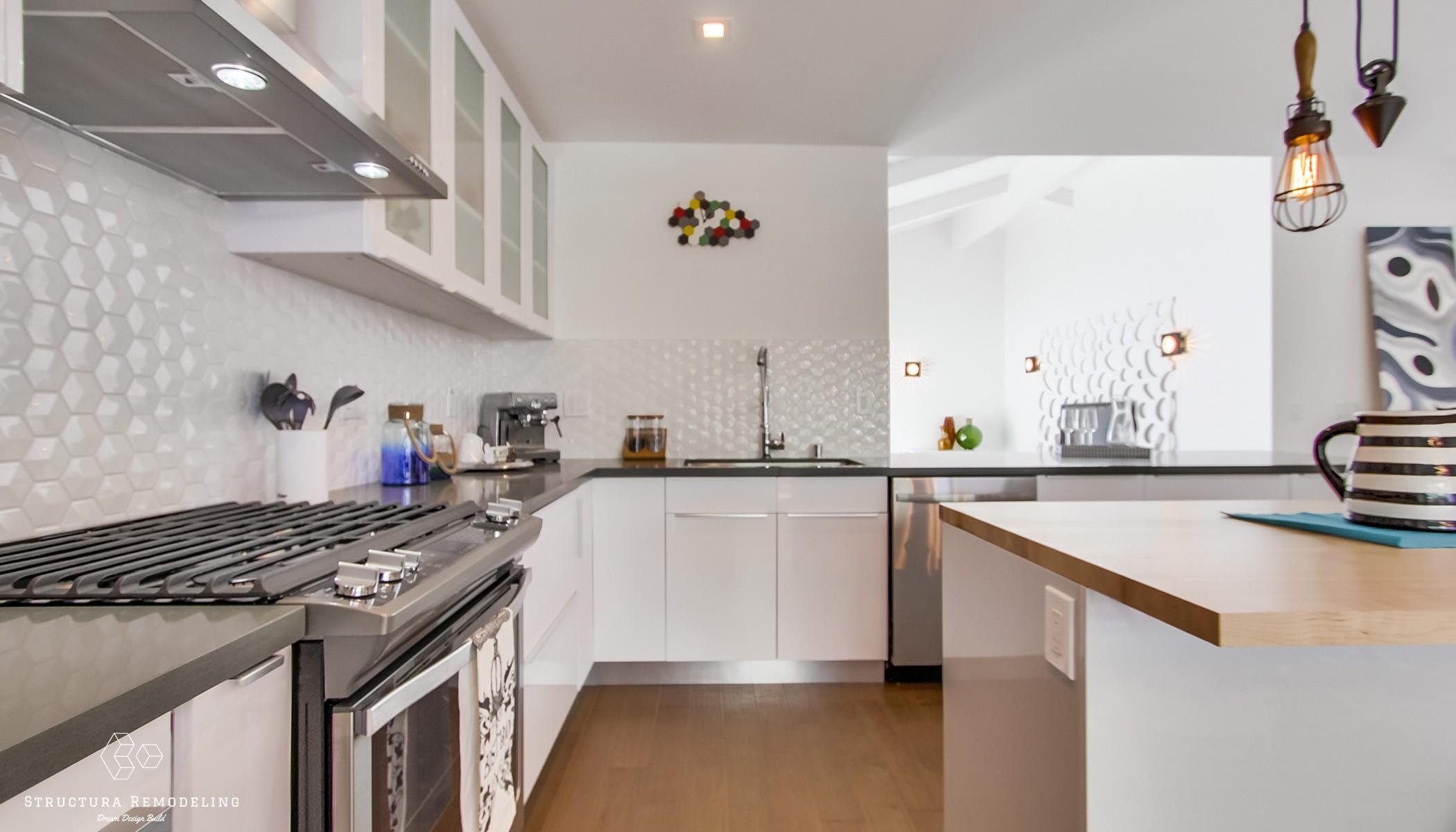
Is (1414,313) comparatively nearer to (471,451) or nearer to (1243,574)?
(1243,574)

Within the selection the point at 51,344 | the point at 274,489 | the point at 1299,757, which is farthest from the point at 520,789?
the point at 1299,757

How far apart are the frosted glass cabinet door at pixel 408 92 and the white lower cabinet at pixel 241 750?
1.11 meters

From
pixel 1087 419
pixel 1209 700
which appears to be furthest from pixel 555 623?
pixel 1087 419

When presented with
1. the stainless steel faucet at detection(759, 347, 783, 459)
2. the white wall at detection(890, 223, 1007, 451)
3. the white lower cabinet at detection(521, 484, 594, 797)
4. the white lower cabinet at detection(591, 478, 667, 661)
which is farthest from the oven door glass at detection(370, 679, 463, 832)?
the white wall at detection(890, 223, 1007, 451)

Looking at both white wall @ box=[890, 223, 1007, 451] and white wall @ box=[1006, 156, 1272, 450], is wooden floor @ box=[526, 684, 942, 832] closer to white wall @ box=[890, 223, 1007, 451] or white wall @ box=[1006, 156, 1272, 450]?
white wall @ box=[1006, 156, 1272, 450]

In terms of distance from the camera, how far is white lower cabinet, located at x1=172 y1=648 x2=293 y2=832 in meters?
0.56

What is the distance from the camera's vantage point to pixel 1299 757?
2.93ft

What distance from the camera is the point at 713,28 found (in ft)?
7.18

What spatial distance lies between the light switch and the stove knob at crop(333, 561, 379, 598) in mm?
865

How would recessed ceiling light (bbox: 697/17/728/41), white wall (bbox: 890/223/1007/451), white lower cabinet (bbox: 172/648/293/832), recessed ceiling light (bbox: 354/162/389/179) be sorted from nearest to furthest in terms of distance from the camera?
white lower cabinet (bbox: 172/648/293/832) < recessed ceiling light (bbox: 354/162/389/179) < recessed ceiling light (bbox: 697/17/728/41) < white wall (bbox: 890/223/1007/451)

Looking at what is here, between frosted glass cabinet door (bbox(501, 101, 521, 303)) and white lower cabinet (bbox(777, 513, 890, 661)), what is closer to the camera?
frosted glass cabinet door (bbox(501, 101, 521, 303))

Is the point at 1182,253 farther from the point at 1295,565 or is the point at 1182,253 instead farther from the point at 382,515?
the point at 382,515

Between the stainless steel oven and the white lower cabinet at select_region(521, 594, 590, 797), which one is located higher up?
the stainless steel oven

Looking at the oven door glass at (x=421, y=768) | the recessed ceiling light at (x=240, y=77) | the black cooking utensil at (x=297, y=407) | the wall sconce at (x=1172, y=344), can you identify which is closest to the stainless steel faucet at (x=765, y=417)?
the black cooking utensil at (x=297, y=407)
